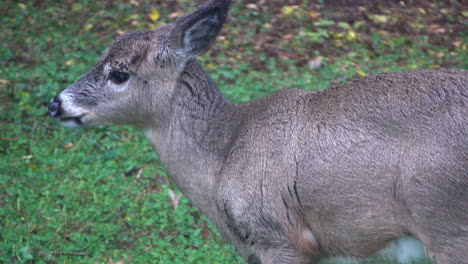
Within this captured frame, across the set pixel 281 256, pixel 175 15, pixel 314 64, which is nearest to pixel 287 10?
pixel 314 64

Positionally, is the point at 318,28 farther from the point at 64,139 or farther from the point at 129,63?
the point at 129,63

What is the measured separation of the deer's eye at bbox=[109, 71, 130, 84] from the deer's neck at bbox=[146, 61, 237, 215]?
35 cm

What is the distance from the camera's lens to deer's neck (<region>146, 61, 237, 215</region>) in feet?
15.6

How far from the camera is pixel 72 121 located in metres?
4.85

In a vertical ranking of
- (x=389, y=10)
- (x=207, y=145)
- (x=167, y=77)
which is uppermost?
(x=167, y=77)

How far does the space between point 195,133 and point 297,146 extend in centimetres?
84

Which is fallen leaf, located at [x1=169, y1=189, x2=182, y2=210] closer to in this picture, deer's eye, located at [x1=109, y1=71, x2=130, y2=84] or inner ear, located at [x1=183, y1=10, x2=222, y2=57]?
deer's eye, located at [x1=109, y1=71, x2=130, y2=84]

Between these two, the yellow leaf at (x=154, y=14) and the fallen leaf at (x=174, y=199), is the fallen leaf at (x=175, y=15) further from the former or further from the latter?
the fallen leaf at (x=174, y=199)

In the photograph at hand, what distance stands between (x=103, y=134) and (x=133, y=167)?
75 centimetres

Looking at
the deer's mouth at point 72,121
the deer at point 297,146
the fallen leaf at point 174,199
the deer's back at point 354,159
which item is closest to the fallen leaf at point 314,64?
the fallen leaf at point 174,199

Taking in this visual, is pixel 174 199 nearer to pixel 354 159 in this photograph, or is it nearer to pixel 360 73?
pixel 354 159

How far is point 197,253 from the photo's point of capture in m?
5.91

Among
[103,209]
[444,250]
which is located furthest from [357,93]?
[103,209]

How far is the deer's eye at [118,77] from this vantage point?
15.7ft
